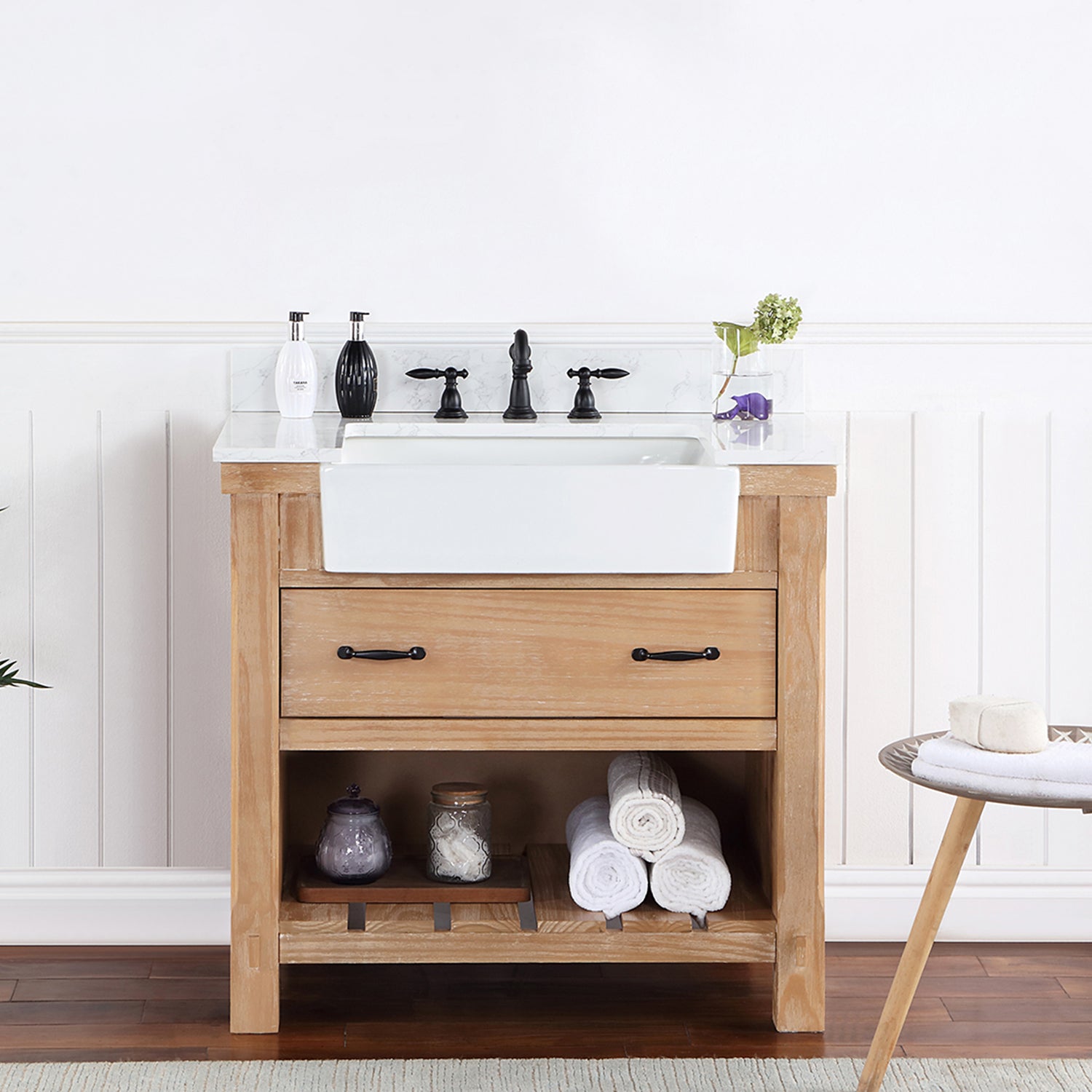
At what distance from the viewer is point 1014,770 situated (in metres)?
1.42

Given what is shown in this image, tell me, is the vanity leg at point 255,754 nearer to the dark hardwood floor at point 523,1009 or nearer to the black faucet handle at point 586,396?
the dark hardwood floor at point 523,1009

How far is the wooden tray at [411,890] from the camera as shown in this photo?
1851 mm

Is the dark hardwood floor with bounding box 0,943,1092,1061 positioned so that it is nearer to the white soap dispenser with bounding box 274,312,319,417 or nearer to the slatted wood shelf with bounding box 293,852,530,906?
the slatted wood shelf with bounding box 293,852,530,906

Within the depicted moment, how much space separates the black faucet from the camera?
2057 mm

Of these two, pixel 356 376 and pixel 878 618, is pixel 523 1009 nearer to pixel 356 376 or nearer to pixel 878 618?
pixel 878 618

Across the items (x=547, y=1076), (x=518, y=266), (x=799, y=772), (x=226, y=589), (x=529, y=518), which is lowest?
(x=547, y=1076)

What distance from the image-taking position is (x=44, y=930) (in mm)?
2148

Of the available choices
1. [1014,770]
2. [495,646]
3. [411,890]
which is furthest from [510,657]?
[1014,770]

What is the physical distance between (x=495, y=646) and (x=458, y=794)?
0.34 meters

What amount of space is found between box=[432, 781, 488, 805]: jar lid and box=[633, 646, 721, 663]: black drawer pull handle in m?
0.40

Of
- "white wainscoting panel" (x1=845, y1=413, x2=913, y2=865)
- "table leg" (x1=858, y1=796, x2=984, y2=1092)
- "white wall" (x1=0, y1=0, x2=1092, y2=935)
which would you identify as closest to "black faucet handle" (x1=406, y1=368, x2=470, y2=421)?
"white wall" (x1=0, y1=0, x2=1092, y2=935)

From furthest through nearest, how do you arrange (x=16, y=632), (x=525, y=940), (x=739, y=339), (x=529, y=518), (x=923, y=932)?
(x=16, y=632) < (x=739, y=339) < (x=525, y=940) < (x=529, y=518) < (x=923, y=932)

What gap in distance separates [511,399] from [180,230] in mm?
658

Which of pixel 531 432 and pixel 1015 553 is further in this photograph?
pixel 1015 553
